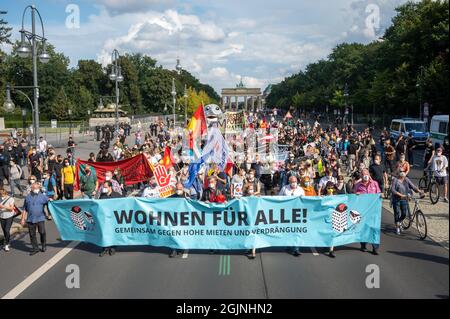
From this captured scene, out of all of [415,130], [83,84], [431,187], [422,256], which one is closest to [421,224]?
[422,256]

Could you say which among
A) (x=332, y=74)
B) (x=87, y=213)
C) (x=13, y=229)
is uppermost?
(x=332, y=74)

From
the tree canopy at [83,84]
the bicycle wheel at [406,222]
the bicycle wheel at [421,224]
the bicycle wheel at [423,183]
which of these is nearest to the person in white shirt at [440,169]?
the bicycle wheel at [423,183]

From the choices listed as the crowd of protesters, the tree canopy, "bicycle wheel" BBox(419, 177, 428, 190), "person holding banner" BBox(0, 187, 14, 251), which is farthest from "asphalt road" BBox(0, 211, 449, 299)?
the tree canopy

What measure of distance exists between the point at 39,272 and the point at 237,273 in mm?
3841

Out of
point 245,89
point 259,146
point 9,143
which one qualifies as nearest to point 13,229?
point 9,143

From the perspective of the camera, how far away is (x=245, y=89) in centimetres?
15400

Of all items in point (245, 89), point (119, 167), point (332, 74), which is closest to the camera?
point (119, 167)

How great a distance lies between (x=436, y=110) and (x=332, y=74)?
51.7 m

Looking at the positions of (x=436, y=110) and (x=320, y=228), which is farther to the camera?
(x=436, y=110)

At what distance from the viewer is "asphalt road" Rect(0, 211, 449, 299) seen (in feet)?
28.1

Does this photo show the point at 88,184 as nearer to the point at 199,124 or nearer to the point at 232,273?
the point at 199,124

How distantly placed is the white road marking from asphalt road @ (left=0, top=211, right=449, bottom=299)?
103 millimetres
